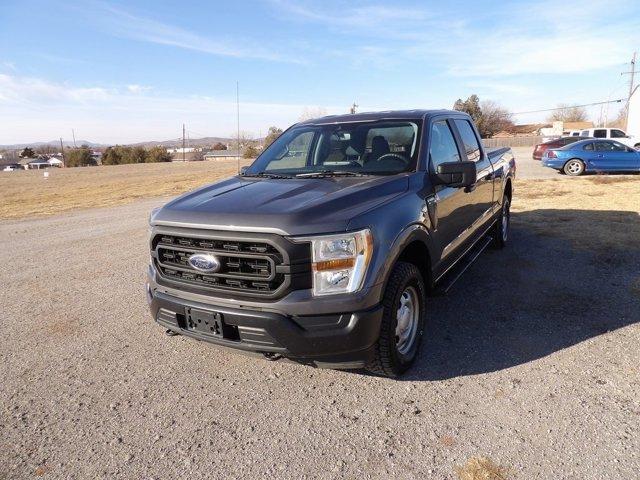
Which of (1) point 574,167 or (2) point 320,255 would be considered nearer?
(2) point 320,255

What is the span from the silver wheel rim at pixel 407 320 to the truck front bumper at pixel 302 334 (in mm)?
489

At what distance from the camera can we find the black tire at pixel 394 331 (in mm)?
2848

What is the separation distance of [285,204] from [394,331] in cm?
109

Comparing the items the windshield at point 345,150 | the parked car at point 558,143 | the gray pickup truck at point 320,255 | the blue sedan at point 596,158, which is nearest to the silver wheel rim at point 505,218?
the gray pickup truck at point 320,255

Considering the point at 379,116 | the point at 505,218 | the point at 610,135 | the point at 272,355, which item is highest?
the point at 610,135

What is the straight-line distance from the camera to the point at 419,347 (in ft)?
11.1

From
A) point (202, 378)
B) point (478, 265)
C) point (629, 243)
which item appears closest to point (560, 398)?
point (202, 378)

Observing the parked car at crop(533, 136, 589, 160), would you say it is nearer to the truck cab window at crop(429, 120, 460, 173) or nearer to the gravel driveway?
the gravel driveway

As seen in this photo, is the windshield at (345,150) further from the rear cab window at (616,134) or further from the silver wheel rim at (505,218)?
the rear cab window at (616,134)

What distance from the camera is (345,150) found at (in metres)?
4.09

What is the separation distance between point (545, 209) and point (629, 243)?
3333mm

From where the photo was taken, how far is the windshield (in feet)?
12.4

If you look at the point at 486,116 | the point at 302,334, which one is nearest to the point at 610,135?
the point at 302,334

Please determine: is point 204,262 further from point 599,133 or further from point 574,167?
point 599,133
